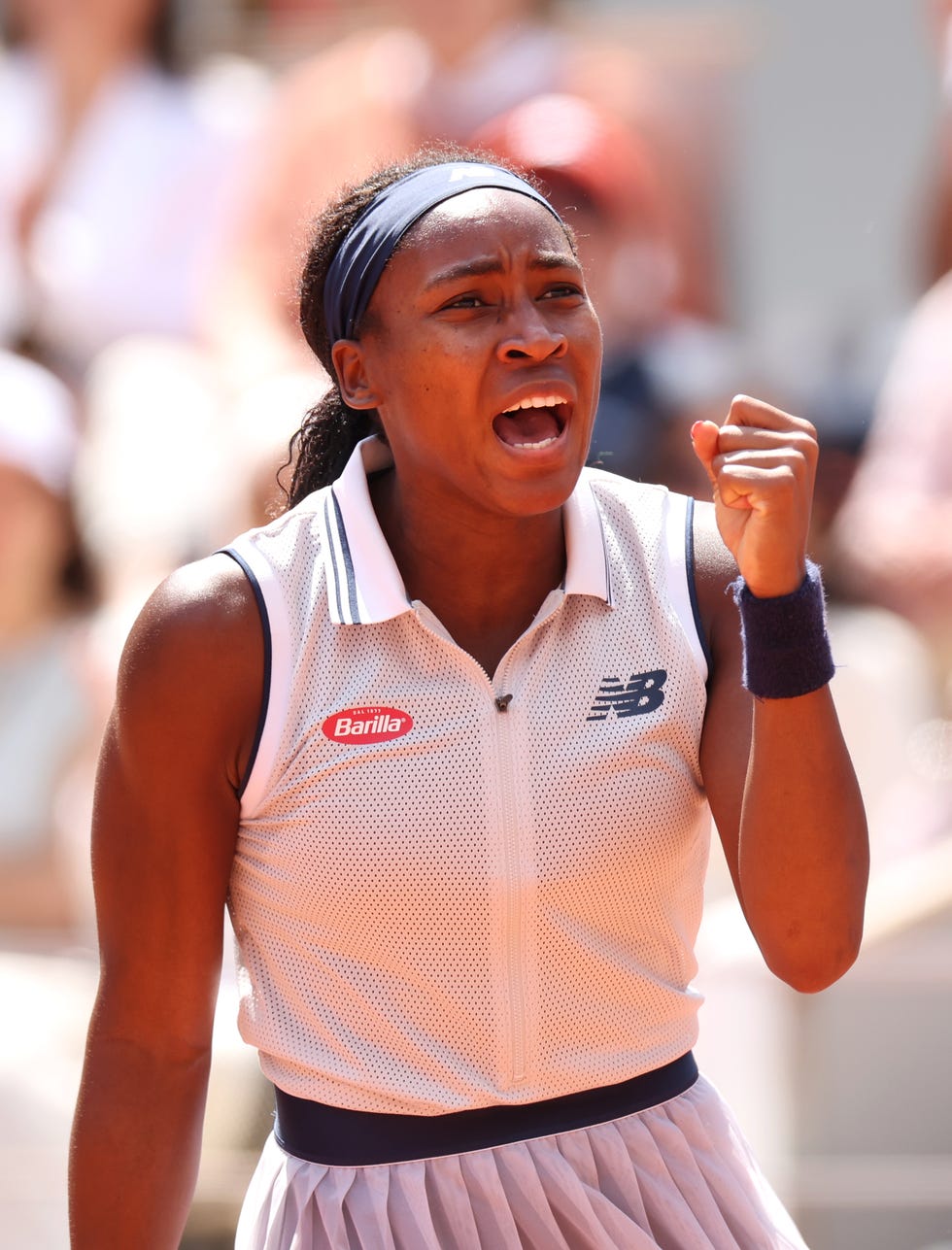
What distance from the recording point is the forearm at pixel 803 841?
1.74 metres

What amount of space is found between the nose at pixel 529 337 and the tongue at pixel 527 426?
0.21 feet

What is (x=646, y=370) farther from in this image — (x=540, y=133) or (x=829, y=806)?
(x=829, y=806)

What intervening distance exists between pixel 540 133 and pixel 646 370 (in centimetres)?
60

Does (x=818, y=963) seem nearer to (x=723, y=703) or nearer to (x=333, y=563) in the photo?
(x=723, y=703)

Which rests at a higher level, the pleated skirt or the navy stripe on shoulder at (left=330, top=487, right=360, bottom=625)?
the navy stripe on shoulder at (left=330, top=487, right=360, bottom=625)

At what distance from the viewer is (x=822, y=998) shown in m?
3.17

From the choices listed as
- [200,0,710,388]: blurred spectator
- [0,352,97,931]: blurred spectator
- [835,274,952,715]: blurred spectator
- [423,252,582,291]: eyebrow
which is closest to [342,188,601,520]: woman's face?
[423,252,582,291]: eyebrow

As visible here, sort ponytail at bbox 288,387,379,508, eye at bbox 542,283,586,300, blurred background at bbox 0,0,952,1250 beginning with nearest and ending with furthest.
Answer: eye at bbox 542,283,586,300 → ponytail at bbox 288,387,379,508 → blurred background at bbox 0,0,952,1250

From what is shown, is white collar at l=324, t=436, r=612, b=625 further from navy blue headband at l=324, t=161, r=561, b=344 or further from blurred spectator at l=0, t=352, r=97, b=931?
blurred spectator at l=0, t=352, r=97, b=931

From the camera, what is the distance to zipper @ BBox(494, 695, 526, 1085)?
1801 millimetres

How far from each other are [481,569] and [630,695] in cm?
23

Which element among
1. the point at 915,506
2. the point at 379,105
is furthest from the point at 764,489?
the point at 379,105

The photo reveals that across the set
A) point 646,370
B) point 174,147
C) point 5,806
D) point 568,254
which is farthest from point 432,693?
point 174,147

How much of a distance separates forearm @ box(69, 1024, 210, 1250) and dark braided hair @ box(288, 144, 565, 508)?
731 millimetres
